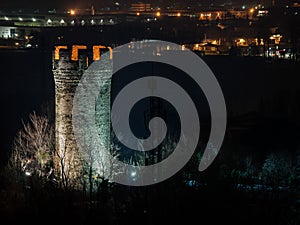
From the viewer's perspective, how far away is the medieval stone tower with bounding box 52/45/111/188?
1091 centimetres

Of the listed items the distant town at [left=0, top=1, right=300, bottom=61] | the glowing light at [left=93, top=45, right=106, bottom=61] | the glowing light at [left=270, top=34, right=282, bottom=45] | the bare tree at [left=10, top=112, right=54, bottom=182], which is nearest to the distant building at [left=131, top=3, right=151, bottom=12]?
the distant town at [left=0, top=1, right=300, bottom=61]

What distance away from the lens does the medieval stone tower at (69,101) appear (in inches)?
430

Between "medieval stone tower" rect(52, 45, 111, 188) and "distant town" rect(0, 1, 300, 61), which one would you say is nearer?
"medieval stone tower" rect(52, 45, 111, 188)

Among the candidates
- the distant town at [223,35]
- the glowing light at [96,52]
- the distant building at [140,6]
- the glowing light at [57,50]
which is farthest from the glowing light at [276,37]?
the distant building at [140,6]

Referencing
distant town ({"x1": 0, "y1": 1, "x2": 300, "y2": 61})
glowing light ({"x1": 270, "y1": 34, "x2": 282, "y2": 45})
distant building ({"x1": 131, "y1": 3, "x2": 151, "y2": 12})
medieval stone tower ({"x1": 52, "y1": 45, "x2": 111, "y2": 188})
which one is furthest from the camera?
distant building ({"x1": 131, "y1": 3, "x2": 151, "y2": 12})

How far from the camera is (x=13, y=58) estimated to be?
31500 millimetres

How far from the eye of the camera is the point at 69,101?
10898 mm

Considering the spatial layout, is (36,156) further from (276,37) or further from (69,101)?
(276,37)

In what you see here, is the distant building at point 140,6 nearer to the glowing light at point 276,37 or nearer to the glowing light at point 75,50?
the glowing light at point 276,37

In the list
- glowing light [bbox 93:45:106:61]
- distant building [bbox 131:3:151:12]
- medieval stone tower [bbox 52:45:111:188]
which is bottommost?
medieval stone tower [bbox 52:45:111:188]

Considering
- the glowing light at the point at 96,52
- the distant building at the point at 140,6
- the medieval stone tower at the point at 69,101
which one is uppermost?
the distant building at the point at 140,6

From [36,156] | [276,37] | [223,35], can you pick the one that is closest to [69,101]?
[36,156]

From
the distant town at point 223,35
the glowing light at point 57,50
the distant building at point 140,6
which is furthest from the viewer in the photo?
the distant building at point 140,6

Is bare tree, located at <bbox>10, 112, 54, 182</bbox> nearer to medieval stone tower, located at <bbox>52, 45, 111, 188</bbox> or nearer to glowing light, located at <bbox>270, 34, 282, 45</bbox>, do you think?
medieval stone tower, located at <bbox>52, 45, 111, 188</bbox>
